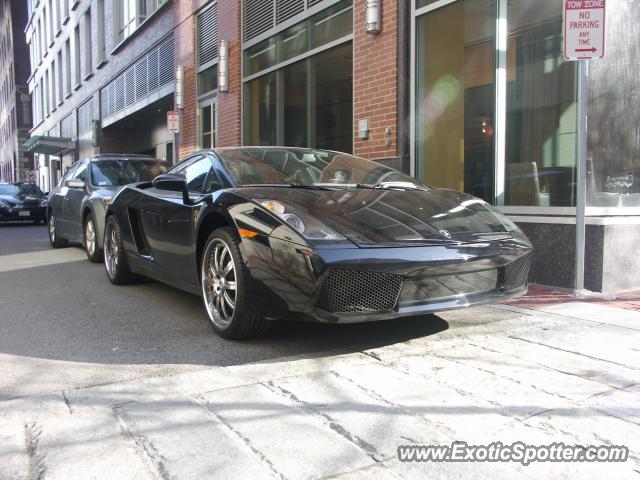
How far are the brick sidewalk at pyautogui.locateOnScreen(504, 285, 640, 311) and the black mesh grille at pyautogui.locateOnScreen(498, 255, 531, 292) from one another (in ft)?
3.14

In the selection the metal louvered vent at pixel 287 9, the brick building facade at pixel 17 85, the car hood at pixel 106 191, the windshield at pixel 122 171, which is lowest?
the car hood at pixel 106 191

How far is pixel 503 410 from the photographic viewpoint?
2.66 metres

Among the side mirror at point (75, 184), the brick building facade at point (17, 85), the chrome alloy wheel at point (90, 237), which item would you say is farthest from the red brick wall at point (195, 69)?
the brick building facade at point (17, 85)

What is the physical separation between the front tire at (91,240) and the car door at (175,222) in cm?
281

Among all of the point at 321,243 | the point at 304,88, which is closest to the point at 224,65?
the point at 304,88

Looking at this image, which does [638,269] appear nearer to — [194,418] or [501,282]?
[501,282]

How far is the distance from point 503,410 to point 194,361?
1.78m

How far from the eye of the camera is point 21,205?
1788 centimetres

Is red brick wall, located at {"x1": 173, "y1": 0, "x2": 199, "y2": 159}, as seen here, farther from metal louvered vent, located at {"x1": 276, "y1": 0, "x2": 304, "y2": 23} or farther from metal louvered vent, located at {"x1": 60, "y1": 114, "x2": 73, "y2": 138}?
metal louvered vent, located at {"x1": 60, "y1": 114, "x2": 73, "y2": 138}

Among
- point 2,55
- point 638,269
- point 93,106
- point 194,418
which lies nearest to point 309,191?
point 194,418

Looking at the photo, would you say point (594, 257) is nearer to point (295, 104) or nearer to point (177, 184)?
point (177, 184)

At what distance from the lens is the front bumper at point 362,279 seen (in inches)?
124

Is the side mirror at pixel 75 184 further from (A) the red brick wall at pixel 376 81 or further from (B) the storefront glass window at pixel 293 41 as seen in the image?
(B) the storefront glass window at pixel 293 41

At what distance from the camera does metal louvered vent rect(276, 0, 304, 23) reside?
10180 mm
